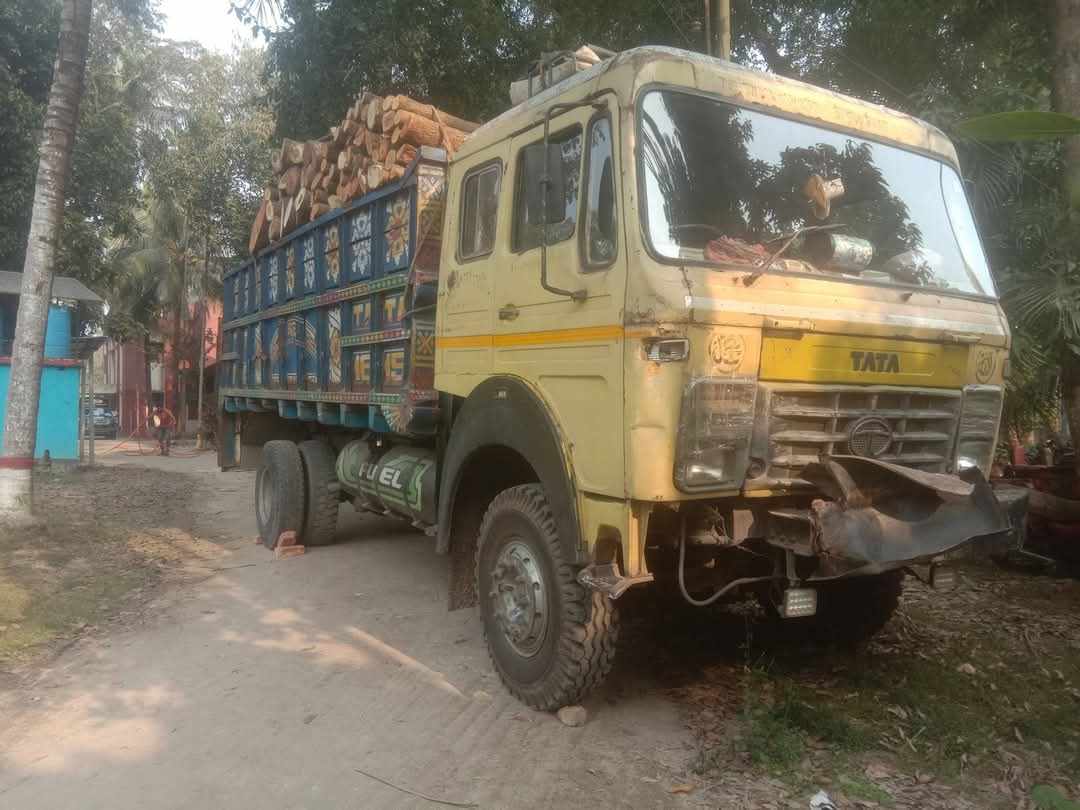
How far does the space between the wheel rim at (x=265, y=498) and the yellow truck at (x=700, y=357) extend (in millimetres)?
3361

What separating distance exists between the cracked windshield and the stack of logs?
235 cm

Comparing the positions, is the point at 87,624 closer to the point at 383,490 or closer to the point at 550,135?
the point at 383,490

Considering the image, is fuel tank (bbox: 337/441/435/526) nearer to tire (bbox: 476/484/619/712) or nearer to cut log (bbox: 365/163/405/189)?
tire (bbox: 476/484/619/712)

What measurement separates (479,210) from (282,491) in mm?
Result: 3797

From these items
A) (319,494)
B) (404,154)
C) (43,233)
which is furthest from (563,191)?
(43,233)

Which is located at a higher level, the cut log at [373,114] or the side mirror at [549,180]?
the cut log at [373,114]

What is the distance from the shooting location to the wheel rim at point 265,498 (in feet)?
25.3

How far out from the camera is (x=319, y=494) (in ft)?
24.1

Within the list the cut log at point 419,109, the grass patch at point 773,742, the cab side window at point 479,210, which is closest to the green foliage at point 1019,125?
the grass patch at point 773,742

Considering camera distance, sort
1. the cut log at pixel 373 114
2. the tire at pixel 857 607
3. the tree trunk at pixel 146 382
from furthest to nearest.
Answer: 1. the tree trunk at pixel 146 382
2. the cut log at pixel 373 114
3. the tire at pixel 857 607

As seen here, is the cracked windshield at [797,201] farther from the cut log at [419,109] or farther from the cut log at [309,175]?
the cut log at [309,175]

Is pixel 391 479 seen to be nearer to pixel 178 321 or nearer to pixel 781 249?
pixel 781 249

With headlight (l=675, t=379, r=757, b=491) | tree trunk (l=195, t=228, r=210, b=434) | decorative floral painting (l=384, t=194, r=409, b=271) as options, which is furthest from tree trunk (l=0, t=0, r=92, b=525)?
tree trunk (l=195, t=228, r=210, b=434)

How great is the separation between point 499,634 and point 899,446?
6.80ft
